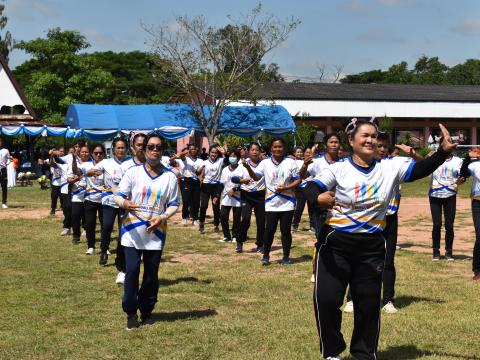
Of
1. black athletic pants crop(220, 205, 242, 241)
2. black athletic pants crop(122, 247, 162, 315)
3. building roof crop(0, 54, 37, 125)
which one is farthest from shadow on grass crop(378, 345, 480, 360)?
building roof crop(0, 54, 37, 125)

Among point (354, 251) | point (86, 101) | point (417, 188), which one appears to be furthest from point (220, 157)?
point (86, 101)

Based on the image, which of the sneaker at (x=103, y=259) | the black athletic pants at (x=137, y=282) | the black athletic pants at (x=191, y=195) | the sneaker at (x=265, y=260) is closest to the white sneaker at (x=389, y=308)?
the black athletic pants at (x=137, y=282)

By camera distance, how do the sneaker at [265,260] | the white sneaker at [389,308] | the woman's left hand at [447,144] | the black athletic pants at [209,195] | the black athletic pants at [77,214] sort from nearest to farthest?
the woman's left hand at [447,144] < the white sneaker at [389,308] < the sneaker at [265,260] < the black athletic pants at [77,214] < the black athletic pants at [209,195]

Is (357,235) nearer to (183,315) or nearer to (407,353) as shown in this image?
(407,353)

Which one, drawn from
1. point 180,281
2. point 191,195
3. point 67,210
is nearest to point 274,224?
point 180,281

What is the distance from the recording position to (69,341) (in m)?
6.57

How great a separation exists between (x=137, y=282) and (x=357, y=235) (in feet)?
8.92

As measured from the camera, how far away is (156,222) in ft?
22.6

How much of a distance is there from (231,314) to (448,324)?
240 centimetres

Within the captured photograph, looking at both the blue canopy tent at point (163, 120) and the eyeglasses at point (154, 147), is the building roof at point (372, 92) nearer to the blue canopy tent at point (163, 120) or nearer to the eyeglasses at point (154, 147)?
the blue canopy tent at point (163, 120)

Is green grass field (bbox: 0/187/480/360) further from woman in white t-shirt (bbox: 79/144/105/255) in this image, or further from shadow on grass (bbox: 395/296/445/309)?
woman in white t-shirt (bbox: 79/144/105/255)

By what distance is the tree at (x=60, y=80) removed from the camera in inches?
1987

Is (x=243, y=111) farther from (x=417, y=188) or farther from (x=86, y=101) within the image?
(x=86, y=101)

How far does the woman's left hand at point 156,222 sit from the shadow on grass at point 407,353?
2525 millimetres
